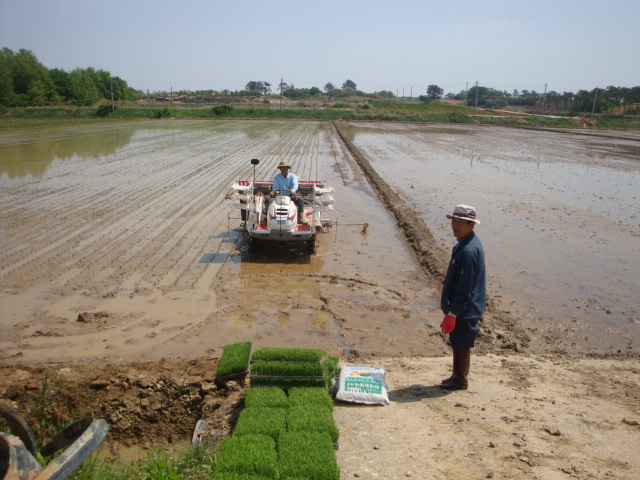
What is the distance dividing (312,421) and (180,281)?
4.91 meters

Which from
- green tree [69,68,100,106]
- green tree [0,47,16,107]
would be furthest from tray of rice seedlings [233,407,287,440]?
green tree [69,68,100,106]

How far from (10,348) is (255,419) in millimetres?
3782

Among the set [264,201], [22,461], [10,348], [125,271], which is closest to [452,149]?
[264,201]

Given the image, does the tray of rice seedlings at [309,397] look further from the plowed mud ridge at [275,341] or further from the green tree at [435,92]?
the green tree at [435,92]

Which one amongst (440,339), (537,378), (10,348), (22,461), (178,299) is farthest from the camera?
(178,299)

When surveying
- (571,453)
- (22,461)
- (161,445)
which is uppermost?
(22,461)

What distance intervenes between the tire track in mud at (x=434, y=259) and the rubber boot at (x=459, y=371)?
140cm

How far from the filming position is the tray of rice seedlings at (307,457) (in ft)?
11.3

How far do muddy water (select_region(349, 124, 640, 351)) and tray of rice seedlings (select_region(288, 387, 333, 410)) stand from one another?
3.96 meters

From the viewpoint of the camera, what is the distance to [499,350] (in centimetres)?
631

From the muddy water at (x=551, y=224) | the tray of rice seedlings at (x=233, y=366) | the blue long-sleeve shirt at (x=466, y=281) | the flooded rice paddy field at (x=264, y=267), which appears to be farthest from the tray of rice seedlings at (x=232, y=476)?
the muddy water at (x=551, y=224)

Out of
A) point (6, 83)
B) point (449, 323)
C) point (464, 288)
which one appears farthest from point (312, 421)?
point (6, 83)

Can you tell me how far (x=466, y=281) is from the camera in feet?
15.3

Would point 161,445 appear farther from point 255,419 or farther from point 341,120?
point 341,120
